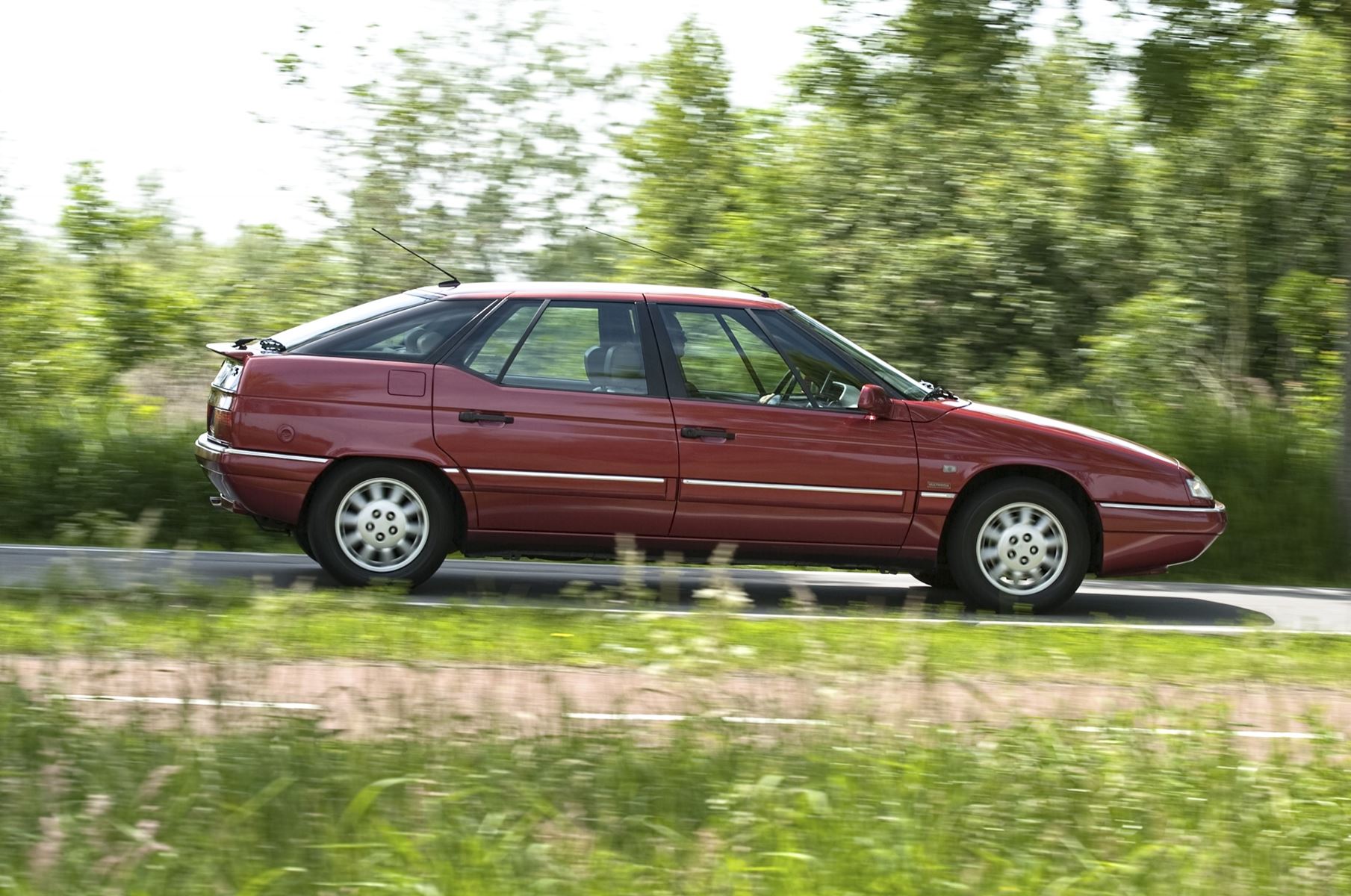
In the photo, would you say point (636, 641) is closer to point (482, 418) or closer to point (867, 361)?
point (482, 418)

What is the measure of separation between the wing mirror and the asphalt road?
1063 mm

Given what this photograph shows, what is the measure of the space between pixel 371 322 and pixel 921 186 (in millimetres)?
8712

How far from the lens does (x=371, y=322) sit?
8789mm

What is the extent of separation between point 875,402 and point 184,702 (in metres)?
4.71

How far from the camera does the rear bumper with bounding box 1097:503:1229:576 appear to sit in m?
9.00

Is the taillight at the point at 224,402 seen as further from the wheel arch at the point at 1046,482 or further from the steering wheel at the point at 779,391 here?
the wheel arch at the point at 1046,482

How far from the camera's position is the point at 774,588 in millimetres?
9820

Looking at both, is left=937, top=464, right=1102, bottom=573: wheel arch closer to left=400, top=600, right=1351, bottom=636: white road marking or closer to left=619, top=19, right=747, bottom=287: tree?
left=400, top=600, right=1351, bottom=636: white road marking

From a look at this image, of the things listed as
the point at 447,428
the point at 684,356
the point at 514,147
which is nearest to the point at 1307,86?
the point at 514,147

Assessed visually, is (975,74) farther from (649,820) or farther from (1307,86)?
(649,820)

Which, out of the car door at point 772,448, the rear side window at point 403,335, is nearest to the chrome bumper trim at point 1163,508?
the car door at point 772,448

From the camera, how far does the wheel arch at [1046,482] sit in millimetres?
8945

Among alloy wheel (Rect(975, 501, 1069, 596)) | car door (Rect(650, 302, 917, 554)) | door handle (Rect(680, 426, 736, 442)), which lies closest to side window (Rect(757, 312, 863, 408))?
car door (Rect(650, 302, 917, 554))

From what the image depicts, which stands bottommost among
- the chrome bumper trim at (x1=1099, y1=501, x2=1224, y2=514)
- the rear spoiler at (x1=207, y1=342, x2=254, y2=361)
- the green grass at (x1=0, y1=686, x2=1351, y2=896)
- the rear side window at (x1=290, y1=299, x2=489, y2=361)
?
the green grass at (x1=0, y1=686, x2=1351, y2=896)
